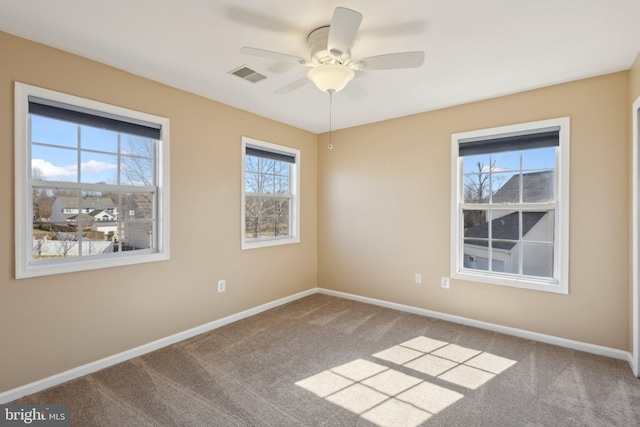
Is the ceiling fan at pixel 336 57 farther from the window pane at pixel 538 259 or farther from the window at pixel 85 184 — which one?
the window pane at pixel 538 259

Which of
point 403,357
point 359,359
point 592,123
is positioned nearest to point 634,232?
point 592,123

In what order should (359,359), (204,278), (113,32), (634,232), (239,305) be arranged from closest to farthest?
(113,32)
(634,232)
(359,359)
(204,278)
(239,305)

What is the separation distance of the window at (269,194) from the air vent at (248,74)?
0.97 metres

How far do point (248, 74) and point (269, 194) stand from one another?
1.71m

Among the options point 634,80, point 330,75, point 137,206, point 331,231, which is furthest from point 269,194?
point 634,80

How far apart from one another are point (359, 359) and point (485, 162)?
8.20ft

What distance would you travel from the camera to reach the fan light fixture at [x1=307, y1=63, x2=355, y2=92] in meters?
2.11

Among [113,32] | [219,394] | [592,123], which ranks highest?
[113,32]

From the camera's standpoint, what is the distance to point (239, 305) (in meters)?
3.63

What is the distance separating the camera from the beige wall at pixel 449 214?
2682mm

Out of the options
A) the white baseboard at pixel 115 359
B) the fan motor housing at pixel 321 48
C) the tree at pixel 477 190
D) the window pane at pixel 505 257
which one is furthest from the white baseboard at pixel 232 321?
the fan motor housing at pixel 321 48

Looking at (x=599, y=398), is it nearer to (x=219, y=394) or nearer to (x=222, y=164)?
(x=219, y=394)

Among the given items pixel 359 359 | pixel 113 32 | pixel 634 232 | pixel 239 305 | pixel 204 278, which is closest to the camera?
pixel 113 32

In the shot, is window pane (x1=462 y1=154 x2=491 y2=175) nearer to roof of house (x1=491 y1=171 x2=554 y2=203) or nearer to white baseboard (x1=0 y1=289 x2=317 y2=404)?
roof of house (x1=491 y1=171 x2=554 y2=203)
